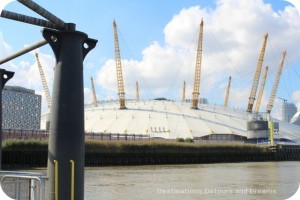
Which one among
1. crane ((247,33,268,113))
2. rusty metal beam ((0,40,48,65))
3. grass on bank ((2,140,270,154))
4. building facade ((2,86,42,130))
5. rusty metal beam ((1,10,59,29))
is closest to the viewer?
rusty metal beam ((1,10,59,29))

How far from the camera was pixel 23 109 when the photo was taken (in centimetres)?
12381

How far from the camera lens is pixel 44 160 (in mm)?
38062

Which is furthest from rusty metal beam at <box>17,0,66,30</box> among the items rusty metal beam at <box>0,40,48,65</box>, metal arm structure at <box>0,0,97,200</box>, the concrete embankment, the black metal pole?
the concrete embankment

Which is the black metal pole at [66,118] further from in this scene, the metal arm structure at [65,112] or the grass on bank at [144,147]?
the grass on bank at [144,147]

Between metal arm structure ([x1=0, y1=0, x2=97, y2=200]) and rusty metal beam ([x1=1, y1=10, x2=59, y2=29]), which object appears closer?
rusty metal beam ([x1=1, y1=10, x2=59, y2=29])

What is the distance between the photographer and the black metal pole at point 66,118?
4863mm

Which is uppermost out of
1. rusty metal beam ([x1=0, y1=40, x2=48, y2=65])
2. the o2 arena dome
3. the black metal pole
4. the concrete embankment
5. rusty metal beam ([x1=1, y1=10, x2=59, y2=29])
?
the o2 arena dome

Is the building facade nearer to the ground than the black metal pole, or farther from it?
farther from it

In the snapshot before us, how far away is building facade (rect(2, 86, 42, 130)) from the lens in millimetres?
116125

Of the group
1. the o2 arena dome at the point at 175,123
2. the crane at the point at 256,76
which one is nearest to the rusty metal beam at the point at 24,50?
the o2 arena dome at the point at 175,123

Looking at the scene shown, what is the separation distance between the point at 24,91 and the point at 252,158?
78827mm

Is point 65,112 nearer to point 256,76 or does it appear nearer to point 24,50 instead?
point 24,50

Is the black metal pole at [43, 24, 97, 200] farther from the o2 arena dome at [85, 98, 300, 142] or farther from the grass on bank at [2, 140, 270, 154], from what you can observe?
the o2 arena dome at [85, 98, 300, 142]

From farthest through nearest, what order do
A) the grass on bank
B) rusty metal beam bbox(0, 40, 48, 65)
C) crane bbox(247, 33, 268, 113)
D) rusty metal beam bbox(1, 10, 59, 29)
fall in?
crane bbox(247, 33, 268, 113) → the grass on bank → rusty metal beam bbox(0, 40, 48, 65) → rusty metal beam bbox(1, 10, 59, 29)
